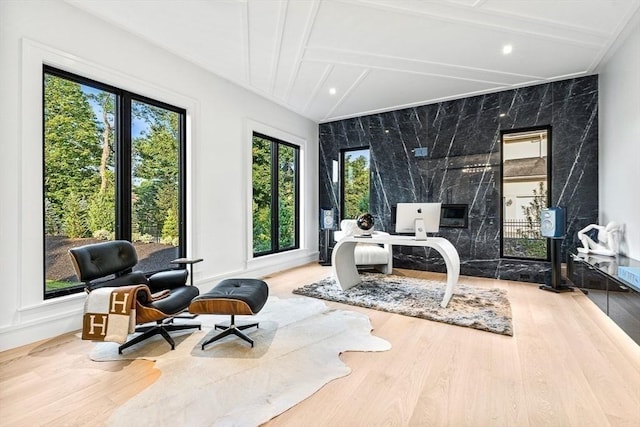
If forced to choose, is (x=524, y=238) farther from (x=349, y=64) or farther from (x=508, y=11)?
(x=349, y=64)

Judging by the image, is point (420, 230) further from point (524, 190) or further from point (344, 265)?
point (524, 190)

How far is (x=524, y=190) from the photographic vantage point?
485 cm

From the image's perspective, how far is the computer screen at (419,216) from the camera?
3586mm

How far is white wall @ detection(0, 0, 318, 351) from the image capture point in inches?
94.7

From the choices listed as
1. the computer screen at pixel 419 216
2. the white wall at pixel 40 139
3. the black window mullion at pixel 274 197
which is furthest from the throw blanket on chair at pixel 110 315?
the black window mullion at pixel 274 197

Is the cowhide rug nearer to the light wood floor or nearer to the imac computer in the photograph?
the light wood floor

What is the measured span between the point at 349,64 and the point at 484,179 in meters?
2.97

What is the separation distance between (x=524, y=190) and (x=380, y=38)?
3.48 metres

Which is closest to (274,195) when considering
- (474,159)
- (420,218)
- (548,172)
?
(420,218)

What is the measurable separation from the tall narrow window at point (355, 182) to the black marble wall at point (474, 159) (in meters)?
0.17

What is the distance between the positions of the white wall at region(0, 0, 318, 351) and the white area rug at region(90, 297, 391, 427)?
2.57ft

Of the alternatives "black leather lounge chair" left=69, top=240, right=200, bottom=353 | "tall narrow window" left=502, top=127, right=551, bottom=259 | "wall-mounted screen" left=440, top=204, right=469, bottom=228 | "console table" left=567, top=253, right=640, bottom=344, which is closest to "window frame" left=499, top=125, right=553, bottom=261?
"tall narrow window" left=502, top=127, right=551, bottom=259

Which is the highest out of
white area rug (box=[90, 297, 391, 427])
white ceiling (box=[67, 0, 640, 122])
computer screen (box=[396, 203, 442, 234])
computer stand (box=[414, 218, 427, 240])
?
white ceiling (box=[67, 0, 640, 122])

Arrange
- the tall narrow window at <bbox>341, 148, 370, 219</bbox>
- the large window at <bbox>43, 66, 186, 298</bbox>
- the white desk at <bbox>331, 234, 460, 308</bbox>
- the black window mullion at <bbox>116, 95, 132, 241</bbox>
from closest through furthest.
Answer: the large window at <bbox>43, 66, 186, 298</bbox>
the black window mullion at <bbox>116, 95, 132, 241</bbox>
the white desk at <bbox>331, 234, 460, 308</bbox>
the tall narrow window at <bbox>341, 148, 370, 219</bbox>
